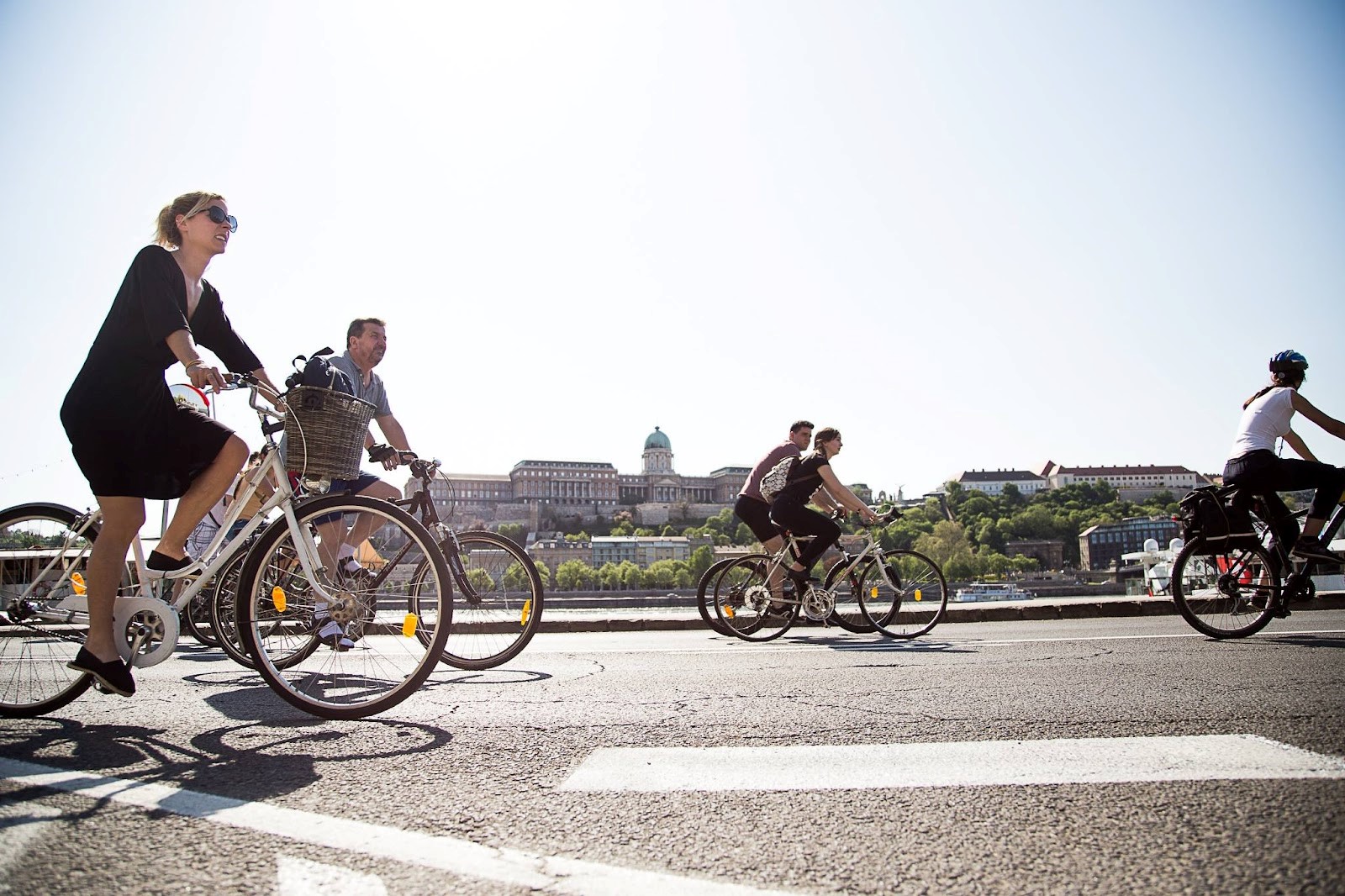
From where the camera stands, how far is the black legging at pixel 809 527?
6309mm

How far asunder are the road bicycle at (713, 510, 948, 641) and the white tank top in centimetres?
217

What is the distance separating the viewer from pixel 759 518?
22.2 ft

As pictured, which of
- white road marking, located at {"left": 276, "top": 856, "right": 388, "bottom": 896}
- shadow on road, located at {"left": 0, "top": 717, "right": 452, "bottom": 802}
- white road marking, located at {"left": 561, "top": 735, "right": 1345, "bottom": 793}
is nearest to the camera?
white road marking, located at {"left": 276, "top": 856, "right": 388, "bottom": 896}

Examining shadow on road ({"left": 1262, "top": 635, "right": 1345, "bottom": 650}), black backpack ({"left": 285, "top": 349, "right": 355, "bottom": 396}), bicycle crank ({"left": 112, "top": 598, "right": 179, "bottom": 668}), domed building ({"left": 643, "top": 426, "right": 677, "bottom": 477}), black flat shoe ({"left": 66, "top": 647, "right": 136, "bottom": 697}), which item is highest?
domed building ({"left": 643, "top": 426, "right": 677, "bottom": 477})

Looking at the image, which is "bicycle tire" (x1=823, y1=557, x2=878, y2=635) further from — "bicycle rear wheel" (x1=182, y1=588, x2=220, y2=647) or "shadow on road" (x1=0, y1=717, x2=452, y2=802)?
"shadow on road" (x1=0, y1=717, x2=452, y2=802)

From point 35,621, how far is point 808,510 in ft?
15.6

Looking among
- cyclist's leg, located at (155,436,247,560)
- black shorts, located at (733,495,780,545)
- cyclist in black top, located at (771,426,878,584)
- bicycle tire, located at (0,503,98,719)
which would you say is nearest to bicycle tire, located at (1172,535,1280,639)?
cyclist in black top, located at (771,426,878,584)

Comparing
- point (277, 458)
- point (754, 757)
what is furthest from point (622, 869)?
point (277, 458)

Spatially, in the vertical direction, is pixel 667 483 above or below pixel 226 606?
above

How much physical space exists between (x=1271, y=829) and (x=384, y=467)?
403cm

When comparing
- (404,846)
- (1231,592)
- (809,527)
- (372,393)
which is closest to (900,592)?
(809,527)

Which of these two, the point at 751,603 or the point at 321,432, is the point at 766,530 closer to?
the point at 751,603

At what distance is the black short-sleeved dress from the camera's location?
275 centimetres

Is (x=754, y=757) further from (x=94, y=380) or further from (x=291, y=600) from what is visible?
(x=94, y=380)
